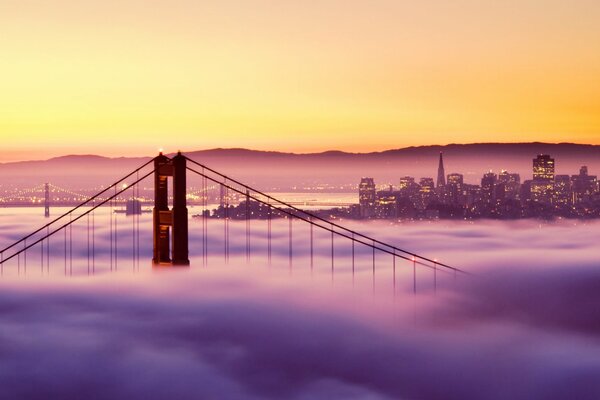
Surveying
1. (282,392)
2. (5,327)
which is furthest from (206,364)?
(5,327)

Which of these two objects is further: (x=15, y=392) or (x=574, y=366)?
(x=574, y=366)

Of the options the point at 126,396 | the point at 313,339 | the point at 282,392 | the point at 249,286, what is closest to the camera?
the point at 126,396

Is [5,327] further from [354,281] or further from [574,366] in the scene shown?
[354,281]

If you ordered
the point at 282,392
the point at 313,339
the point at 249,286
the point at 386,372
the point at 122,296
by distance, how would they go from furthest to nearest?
1. the point at 249,286
2. the point at 122,296
3. the point at 313,339
4. the point at 386,372
5. the point at 282,392

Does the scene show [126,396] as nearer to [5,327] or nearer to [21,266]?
[5,327]

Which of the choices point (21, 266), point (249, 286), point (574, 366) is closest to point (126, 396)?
point (574, 366)

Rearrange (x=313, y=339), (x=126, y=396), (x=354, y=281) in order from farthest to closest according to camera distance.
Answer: (x=354, y=281) → (x=313, y=339) → (x=126, y=396)
